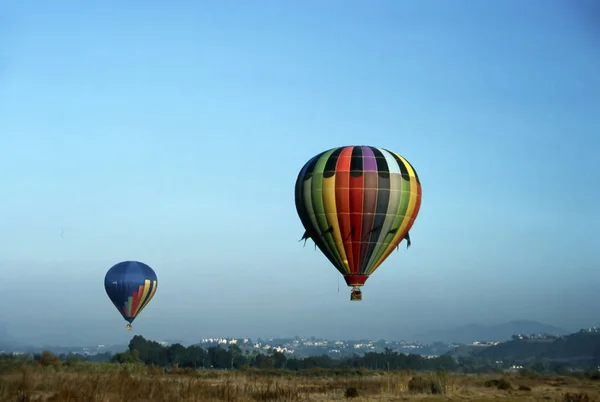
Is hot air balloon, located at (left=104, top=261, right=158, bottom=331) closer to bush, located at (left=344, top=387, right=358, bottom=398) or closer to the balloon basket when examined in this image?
A: the balloon basket

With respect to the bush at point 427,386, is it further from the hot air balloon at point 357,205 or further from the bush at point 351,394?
the hot air balloon at point 357,205

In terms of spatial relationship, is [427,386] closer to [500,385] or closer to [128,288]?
[500,385]

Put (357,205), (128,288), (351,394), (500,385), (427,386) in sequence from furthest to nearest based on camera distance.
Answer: (128,288) → (357,205) → (500,385) → (427,386) → (351,394)

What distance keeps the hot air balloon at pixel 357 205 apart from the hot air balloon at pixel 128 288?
46.1 meters

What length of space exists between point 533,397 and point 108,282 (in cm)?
7194

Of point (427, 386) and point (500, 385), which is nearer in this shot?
point (427, 386)

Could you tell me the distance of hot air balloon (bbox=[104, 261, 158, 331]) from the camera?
99.6 meters

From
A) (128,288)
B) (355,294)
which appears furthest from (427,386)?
(128,288)

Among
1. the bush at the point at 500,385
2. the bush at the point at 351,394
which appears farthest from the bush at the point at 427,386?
the bush at the point at 500,385

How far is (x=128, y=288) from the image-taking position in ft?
326

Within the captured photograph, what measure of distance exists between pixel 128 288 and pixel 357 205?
167 feet

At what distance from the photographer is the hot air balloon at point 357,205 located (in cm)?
5847

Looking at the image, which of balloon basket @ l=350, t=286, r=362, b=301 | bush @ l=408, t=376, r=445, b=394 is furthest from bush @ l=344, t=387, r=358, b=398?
balloon basket @ l=350, t=286, r=362, b=301

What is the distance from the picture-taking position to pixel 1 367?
3067 centimetres
